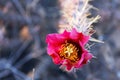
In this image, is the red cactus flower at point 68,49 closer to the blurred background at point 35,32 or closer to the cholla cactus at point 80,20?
the cholla cactus at point 80,20

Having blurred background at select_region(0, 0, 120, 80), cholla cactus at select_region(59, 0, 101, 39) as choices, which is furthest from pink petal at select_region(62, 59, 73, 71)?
blurred background at select_region(0, 0, 120, 80)

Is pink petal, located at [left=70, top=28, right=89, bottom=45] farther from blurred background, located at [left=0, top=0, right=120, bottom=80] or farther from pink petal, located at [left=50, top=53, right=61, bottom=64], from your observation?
blurred background, located at [left=0, top=0, right=120, bottom=80]

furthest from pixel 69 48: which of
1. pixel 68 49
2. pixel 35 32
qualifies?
pixel 35 32

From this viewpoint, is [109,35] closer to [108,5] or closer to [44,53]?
[108,5]

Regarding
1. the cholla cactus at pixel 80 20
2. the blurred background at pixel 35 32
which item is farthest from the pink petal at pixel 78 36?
the blurred background at pixel 35 32

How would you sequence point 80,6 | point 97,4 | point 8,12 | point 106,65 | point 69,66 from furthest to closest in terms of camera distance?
point 8,12 < point 97,4 < point 106,65 < point 80,6 < point 69,66

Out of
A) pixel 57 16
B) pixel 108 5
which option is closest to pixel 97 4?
pixel 108 5

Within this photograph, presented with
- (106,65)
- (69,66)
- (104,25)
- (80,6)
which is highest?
(104,25)
